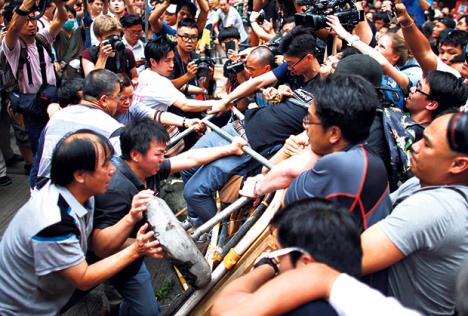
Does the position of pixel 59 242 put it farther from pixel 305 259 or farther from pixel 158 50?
pixel 158 50

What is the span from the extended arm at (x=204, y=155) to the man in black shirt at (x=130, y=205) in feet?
0.97

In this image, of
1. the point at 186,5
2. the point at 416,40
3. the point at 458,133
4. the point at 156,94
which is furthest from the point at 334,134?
the point at 186,5

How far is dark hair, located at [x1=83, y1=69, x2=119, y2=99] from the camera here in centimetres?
361

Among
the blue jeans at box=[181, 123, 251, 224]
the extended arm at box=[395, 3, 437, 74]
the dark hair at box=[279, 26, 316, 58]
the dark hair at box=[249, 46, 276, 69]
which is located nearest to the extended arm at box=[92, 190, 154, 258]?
the blue jeans at box=[181, 123, 251, 224]

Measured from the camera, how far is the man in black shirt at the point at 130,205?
2.63 meters

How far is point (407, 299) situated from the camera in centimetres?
200

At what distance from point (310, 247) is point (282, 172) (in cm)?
95

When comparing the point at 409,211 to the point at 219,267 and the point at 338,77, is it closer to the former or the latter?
the point at 338,77

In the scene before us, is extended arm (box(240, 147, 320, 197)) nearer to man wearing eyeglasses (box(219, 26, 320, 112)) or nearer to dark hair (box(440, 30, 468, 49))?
man wearing eyeglasses (box(219, 26, 320, 112))

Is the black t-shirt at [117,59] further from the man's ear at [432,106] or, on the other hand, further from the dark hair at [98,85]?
the man's ear at [432,106]

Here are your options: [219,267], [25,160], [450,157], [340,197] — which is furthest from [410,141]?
[25,160]

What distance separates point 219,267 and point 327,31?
9.96ft

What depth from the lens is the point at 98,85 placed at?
3.61m

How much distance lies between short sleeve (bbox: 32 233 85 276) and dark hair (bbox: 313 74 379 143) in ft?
4.55
